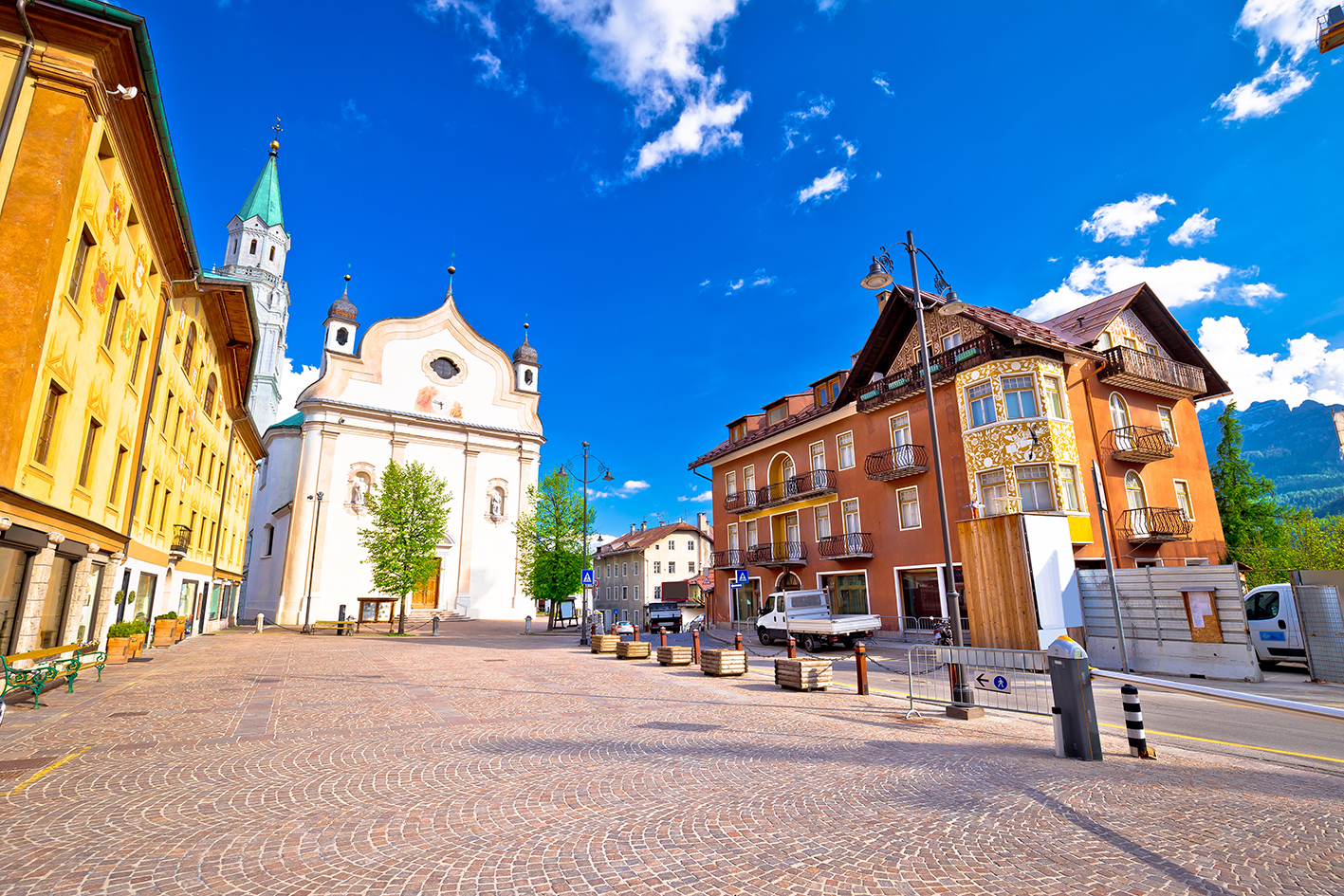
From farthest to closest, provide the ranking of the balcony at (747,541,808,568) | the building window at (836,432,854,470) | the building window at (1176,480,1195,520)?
the balcony at (747,541,808,568)
the building window at (836,432,854,470)
the building window at (1176,480,1195,520)

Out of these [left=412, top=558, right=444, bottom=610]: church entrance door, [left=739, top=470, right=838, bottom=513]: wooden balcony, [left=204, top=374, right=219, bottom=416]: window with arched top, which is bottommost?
[left=412, top=558, right=444, bottom=610]: church entrance door

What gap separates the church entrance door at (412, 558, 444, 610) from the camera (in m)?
45.0

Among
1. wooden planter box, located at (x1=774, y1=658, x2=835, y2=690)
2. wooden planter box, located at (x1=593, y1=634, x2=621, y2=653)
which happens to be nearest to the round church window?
wooden planter box, located at (x1=593, y1=634, x2=621, y2=653)

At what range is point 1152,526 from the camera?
80.8ft

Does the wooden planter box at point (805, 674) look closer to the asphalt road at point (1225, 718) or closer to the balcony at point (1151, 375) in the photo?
the asphalt road at point (1225, 718)

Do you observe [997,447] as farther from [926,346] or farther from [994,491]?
[926,346]

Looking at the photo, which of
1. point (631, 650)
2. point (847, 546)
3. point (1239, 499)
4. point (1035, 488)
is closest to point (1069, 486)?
point (1035, 488)

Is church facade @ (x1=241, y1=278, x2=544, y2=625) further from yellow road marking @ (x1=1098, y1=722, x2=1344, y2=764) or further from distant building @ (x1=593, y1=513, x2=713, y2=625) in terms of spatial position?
yellow road marking @ (x1=1098, y1=722, x2=1344, y2=764)

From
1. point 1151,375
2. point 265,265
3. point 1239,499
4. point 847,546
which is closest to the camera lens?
point 1151,375

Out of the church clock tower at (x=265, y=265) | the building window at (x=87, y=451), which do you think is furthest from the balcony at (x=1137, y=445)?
the church clock tower at (x=265, y=265)

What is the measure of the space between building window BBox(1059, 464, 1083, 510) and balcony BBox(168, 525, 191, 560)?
32.1 meters

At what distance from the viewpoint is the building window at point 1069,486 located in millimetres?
23109

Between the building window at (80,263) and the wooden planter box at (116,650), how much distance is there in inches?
350

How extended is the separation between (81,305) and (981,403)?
26442 mm
